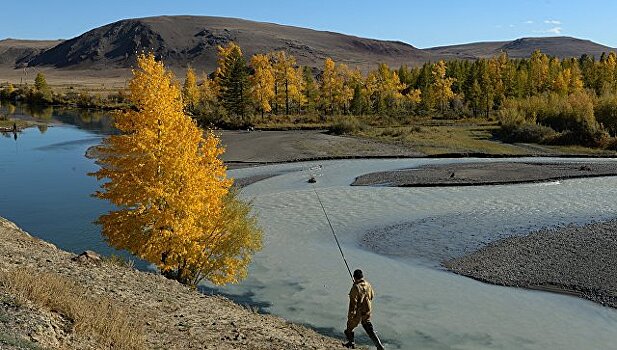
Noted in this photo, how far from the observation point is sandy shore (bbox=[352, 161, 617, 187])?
4362cm

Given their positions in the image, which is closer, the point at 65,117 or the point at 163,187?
the point at 163,187

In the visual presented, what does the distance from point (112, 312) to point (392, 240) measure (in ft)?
60.9

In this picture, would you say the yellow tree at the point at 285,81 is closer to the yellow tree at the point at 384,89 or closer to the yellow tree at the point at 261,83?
the yellow tree at the point at 261,83

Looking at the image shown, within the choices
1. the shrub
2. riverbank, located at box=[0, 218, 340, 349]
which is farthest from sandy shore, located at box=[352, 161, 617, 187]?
riverbank, located at box=[0, 218, 340, 349]

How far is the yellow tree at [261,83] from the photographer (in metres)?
91.8

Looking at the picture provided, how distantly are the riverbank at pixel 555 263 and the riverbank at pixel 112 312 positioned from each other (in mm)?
10795

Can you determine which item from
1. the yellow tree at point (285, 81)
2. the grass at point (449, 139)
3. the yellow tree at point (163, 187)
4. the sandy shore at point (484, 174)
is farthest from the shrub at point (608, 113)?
the yellow tree at point (163, 187)

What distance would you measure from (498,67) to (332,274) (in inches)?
3616

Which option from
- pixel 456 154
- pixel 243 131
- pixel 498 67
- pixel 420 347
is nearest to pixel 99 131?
pixel 243 131

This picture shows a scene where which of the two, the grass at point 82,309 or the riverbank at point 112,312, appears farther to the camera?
the grass at point 82,309

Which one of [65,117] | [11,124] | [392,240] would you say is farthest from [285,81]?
[392,240]

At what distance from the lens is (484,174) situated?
152 feet

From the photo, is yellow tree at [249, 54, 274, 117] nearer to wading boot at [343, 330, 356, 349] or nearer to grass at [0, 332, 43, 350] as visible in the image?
wading boot at [343, 330, 356, 349]

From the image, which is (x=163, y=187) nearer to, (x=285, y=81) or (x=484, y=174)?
(x=484, y=174)
